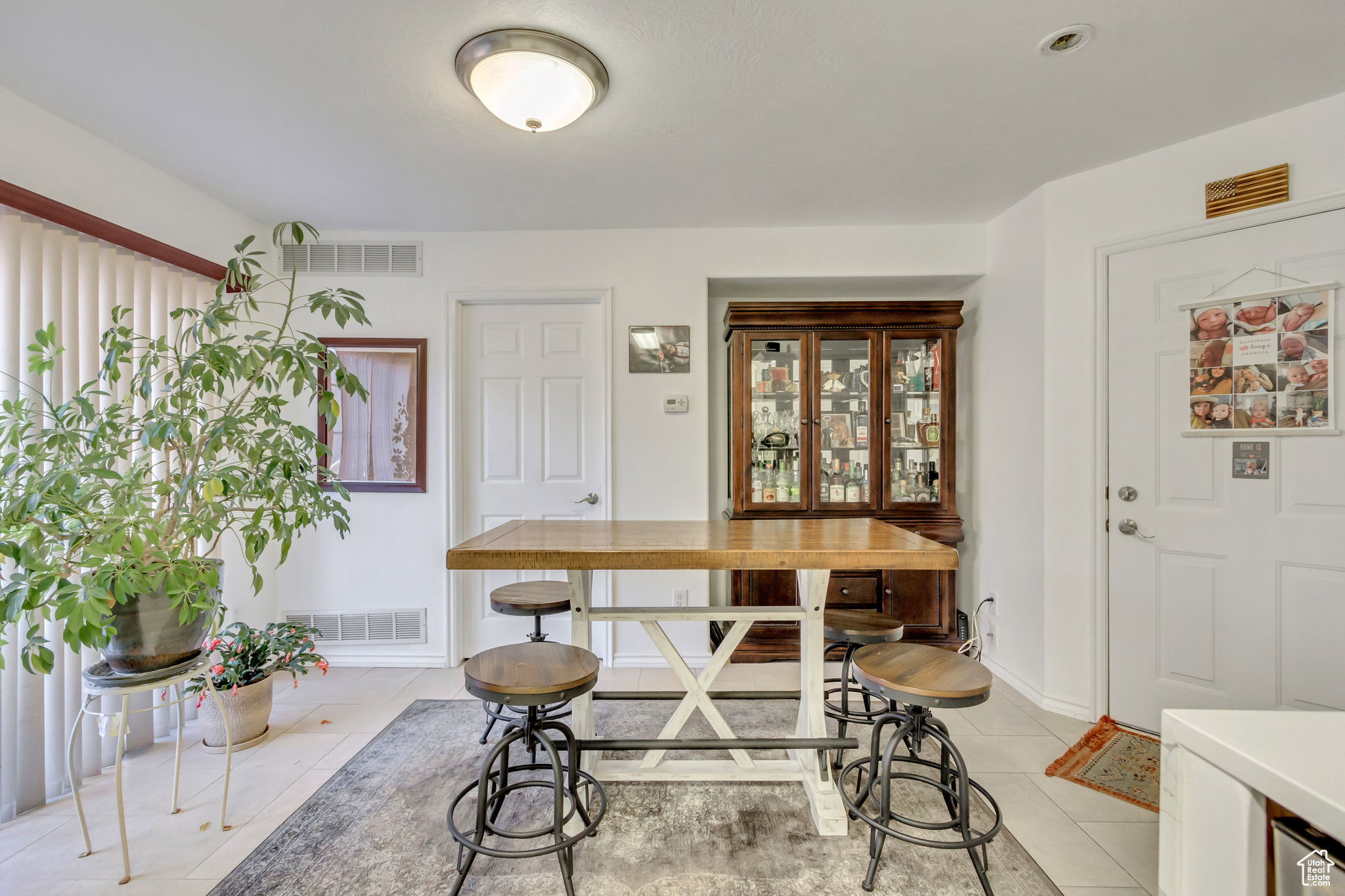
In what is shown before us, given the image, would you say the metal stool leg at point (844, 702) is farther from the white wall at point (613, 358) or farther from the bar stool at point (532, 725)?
the white wall at point (613, 358)

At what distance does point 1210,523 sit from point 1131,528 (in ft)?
0.83

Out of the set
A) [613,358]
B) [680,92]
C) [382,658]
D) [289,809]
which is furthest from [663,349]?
[289,809]

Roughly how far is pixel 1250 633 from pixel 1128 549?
1.52 feet

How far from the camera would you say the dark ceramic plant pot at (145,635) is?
162 centimetres

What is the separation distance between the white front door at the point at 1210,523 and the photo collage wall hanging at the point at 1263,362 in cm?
4

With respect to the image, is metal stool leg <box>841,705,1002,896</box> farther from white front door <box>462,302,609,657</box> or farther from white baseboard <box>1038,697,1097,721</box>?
white front door <box>462,302,609,657</box>

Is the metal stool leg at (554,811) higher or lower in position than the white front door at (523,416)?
lower

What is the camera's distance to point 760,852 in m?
1.68

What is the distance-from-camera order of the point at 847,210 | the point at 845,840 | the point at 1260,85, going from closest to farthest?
1. the point at 845,840
2. the point at 1260,85
3. the point at 847,210

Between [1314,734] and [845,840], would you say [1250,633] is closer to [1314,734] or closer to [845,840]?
[845,840]

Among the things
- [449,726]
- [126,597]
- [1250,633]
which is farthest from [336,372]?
[1250,633]

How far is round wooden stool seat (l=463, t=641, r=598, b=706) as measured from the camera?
145 cm

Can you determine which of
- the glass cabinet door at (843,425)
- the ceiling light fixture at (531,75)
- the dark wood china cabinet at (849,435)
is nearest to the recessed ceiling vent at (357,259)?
the ceiling light fixture at (531,75)

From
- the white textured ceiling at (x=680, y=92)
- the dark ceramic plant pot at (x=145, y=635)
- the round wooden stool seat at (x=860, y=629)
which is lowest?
the round wooden stool seat at (x=860, y=629)
